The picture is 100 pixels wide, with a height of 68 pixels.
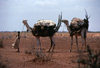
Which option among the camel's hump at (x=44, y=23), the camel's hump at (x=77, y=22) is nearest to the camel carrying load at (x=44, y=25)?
the camel's hump at (x=44, y=23)

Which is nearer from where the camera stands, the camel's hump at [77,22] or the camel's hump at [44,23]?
the camel's hump at [44,23]

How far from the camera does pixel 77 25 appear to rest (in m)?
21.6

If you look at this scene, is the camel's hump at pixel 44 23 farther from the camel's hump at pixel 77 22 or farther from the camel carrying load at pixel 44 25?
the camel's hump at pixel 77 22

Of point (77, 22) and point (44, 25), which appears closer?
point (44, 25)

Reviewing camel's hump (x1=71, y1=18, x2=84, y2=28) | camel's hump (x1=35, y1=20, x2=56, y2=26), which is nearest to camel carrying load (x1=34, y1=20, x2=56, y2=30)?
camel's hump (x1=35, y1=20, x2=56, y2=26)

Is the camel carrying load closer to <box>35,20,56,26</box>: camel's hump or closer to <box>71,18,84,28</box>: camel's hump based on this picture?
<box>35,20,56,26</box>: camel's hump

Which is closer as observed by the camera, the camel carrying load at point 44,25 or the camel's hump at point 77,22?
the camel carrying load at point 44,25

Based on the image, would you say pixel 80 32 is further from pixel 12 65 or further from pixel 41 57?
pixel 12 65

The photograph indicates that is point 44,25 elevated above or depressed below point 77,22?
below

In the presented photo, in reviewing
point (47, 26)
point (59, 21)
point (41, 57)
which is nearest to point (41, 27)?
point (47, 26)

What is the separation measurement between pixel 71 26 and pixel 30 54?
15.3 feet

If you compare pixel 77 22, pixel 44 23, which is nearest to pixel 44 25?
pixel 44 23

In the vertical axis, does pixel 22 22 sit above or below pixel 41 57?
above

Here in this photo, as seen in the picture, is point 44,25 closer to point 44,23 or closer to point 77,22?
point 44,23
